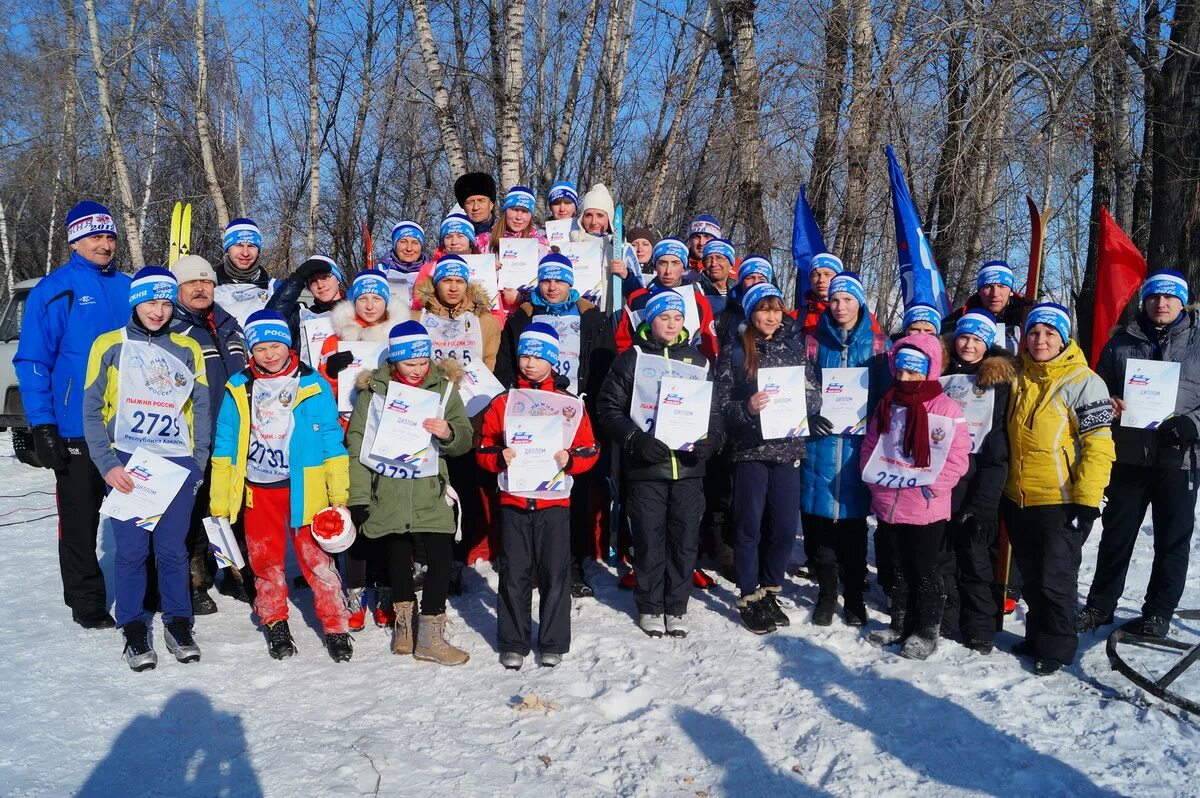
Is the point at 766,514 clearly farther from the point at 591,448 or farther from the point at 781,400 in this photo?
the point at 591,448

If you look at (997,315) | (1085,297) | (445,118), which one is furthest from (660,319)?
(1085,297)

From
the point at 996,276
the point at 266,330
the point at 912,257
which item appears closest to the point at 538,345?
the point at 266,330

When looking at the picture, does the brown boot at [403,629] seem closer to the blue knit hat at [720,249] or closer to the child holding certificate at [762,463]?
the child holding certificate at [762,463]

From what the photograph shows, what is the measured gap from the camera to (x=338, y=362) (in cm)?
532

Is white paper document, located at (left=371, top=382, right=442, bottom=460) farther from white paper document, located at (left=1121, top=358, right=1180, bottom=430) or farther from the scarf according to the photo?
white paper document, located at (left=1121, top=358, right=1180, bottom=430)

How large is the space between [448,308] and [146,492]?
219 cm

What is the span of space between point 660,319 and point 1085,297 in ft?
29.5

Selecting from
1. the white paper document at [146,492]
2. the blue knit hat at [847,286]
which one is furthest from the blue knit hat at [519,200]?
the white paper document at [146,492]

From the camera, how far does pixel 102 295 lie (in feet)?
17.3

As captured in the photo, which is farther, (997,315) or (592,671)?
(997,315)

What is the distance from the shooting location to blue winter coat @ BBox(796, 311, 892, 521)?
5.22 m

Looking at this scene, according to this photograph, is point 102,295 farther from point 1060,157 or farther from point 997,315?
point 1060,157

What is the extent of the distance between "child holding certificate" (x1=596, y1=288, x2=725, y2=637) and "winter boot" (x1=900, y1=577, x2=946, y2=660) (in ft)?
4.41

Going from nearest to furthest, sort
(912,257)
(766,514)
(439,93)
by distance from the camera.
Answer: (766,514), (912,257), (439,93)
